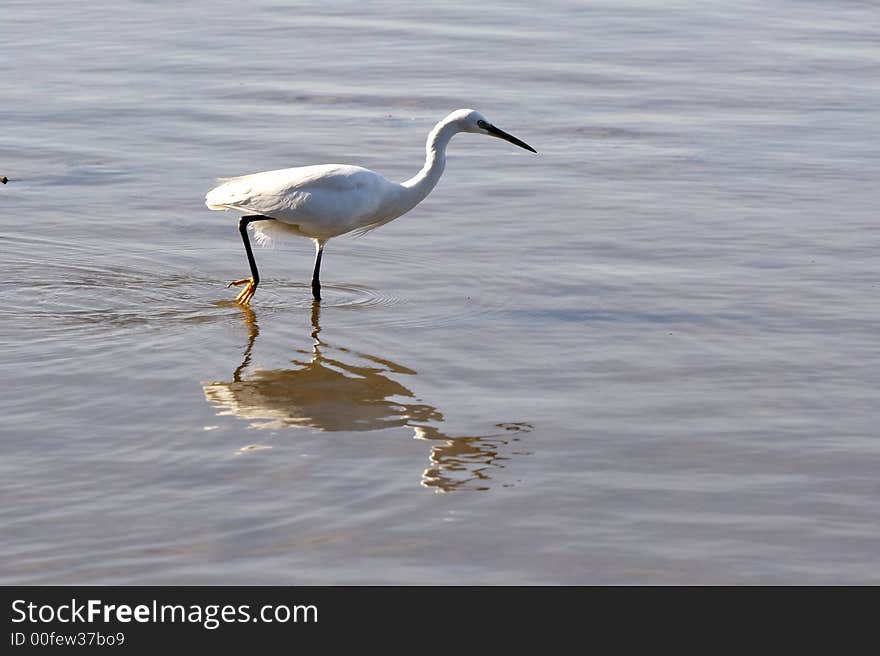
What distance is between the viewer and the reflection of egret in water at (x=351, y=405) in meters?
6.75

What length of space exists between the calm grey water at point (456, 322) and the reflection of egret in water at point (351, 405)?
27 mm

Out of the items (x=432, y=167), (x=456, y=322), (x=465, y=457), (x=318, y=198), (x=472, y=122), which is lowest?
(x=465, y=457)

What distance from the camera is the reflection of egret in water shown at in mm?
6747

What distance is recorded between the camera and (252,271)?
9.30 metres

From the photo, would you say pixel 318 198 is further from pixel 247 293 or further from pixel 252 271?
pixel 247 293

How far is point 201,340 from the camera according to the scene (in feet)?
28.0

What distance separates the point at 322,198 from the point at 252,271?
0.61m

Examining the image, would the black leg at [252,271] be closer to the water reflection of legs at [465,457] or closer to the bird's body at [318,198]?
the bird's body at [318,198]

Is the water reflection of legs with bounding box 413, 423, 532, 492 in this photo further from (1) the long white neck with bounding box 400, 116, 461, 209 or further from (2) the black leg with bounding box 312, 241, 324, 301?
(1) the long white neck with bounding box 400, 116, 461, 209

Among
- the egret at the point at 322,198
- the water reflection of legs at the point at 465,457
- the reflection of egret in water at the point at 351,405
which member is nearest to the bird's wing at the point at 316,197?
the egret at the point at 322,198

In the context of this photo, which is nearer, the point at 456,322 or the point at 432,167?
the point at 456,322

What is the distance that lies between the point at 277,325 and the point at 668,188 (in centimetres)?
392

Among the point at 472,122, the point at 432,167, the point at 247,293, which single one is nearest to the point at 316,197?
the point at 247,293
